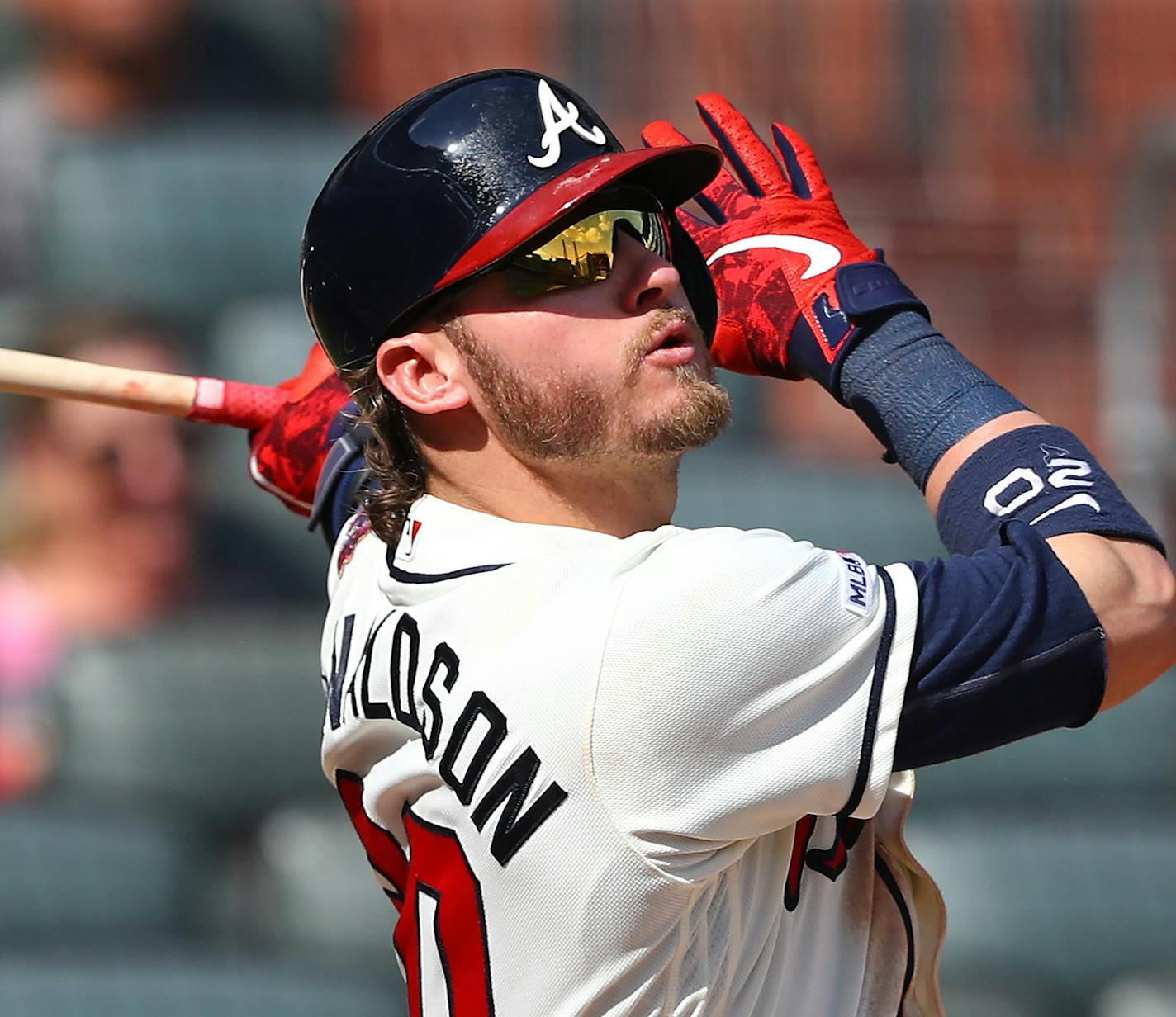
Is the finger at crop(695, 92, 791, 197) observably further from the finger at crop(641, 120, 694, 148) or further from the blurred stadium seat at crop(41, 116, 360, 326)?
the blurred stadium seat at crop(41, 116, 360, 326)

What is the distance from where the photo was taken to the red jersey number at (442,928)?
4.58ft

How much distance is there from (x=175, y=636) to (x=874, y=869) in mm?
2278

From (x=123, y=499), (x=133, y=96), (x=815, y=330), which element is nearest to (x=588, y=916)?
(x=815, y=330)

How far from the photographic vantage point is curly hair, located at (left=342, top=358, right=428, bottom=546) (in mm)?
1567

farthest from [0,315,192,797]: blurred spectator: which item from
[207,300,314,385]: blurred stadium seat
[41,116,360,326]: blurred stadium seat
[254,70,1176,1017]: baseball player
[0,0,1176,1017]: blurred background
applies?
[254,70,1176,1017]: baseball player

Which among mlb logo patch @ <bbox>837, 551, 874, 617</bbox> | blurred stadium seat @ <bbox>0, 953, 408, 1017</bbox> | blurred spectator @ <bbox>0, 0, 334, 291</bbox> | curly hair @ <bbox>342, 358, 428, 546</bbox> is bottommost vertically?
blurred stadium seat @ <bbox>0, 953, 408, 1017</bbox>

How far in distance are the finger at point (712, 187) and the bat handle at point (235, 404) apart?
512 mm

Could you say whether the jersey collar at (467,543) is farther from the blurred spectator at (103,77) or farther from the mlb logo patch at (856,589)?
the blurred spectator at (103,77)

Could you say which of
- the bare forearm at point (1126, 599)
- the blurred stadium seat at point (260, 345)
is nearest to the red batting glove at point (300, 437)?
the bare forearm at point (1126, 599)

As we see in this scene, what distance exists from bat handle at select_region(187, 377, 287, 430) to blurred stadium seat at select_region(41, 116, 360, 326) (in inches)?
103

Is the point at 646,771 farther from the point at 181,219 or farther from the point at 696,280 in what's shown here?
the point at 181,219

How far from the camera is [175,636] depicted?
11.5ft

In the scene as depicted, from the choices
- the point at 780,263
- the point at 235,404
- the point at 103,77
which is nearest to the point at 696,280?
the point at 780,263

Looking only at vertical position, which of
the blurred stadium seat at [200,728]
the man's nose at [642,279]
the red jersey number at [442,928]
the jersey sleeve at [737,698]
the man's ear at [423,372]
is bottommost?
the blurred stadium seat at [200,728]
